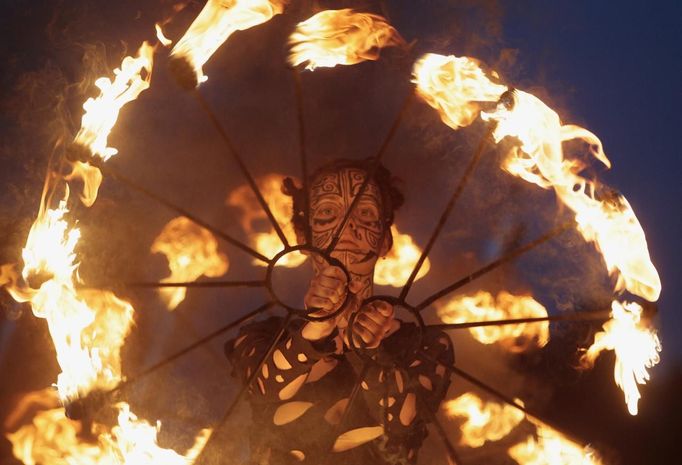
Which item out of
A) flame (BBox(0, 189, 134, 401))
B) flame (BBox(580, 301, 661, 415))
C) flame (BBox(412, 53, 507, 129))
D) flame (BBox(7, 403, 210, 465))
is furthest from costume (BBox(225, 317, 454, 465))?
flame (BBox(412, 53, 507, 129))

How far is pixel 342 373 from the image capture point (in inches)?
152

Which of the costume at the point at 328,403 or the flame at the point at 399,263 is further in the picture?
the flame at the point at 399,263

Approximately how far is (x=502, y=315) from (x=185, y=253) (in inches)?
76.9

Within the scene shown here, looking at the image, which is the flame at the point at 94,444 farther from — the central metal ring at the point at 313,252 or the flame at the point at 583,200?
the flame at the point at 583,200

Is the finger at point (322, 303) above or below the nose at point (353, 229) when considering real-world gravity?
above

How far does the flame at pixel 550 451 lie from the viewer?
11.9 ft

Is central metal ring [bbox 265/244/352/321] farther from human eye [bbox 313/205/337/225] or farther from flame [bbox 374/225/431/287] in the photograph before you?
flame [bbox 374/225/431/287]

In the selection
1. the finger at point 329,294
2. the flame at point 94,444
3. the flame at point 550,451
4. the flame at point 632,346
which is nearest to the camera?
the finger at point 329,294

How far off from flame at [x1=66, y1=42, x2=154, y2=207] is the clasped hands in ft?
3.71

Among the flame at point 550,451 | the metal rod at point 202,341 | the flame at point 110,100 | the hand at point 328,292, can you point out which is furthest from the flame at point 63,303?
the flame at point 550,451

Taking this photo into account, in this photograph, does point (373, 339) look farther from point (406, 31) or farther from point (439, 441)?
point (406, 31)

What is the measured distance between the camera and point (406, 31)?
4.61 metres

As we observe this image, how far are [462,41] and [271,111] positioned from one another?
4.03 feet

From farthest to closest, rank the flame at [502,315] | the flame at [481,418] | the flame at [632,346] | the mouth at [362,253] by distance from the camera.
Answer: the flame at [502,315] → the flame at [481,418] → the mouth at [362,253] → the flame at [632,346]
